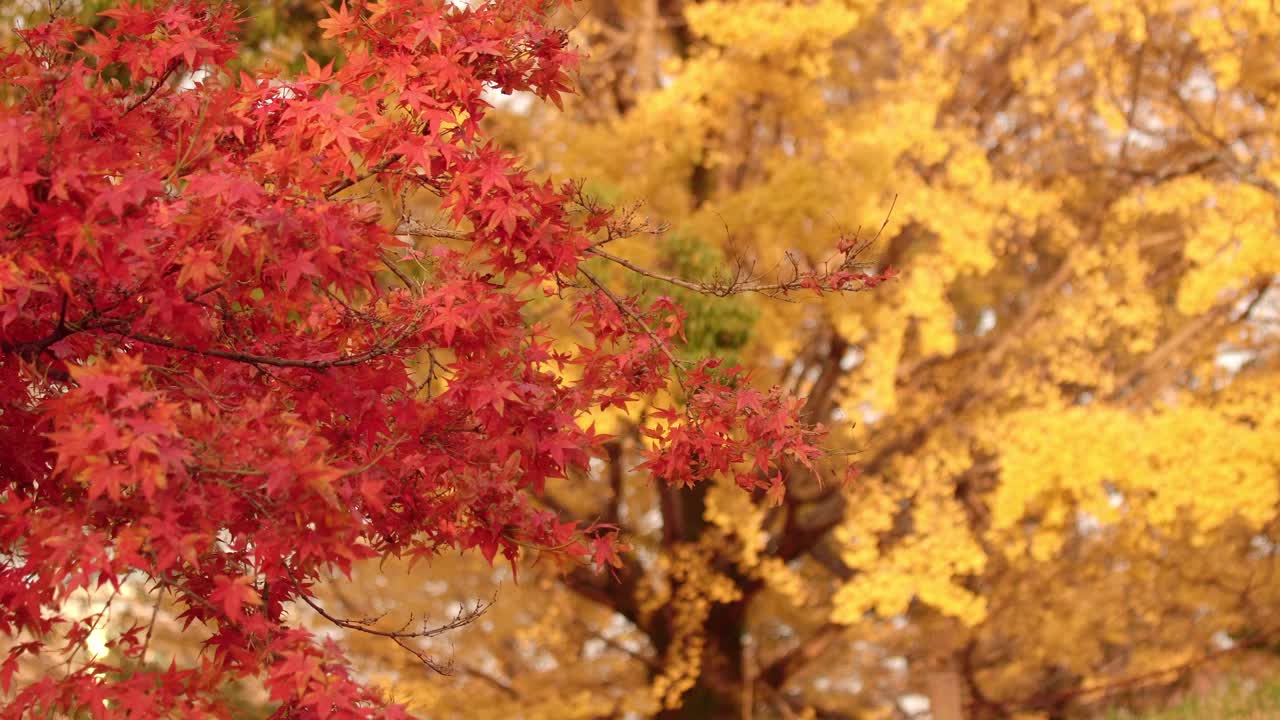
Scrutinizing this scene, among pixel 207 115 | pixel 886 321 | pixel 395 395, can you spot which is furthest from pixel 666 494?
pixel 207 115

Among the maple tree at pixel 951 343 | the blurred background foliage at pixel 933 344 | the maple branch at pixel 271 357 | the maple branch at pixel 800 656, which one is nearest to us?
the maple branch at pixel 271 357

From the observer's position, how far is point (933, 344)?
9.83m

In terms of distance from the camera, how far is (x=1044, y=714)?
1409cm

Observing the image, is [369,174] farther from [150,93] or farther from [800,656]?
[800,656]

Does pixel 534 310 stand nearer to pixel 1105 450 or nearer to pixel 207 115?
pixel 1105 450

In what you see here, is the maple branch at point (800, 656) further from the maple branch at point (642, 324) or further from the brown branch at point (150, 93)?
the brown branch at point (150, 93)

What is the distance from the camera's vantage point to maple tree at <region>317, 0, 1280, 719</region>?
31.2 feet

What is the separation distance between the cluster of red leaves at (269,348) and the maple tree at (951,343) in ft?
16.8

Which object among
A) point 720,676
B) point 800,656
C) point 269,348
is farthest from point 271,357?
point 800,656

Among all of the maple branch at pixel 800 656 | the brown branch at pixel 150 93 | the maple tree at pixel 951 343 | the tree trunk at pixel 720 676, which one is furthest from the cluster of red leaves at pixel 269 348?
the maple branch at pixel 800 656

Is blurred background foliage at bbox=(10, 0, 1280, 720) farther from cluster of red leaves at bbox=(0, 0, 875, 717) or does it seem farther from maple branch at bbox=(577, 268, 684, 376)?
cluster of red leaves at bbox=(0, 0, 875, 717)

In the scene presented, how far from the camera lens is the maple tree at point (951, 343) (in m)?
9.51

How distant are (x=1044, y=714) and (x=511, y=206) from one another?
11.9 m

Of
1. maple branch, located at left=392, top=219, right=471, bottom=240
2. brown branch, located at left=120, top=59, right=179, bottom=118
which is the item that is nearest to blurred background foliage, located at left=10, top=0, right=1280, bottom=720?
brown branch, located at left=120, top=59, right=179, bottom=118
